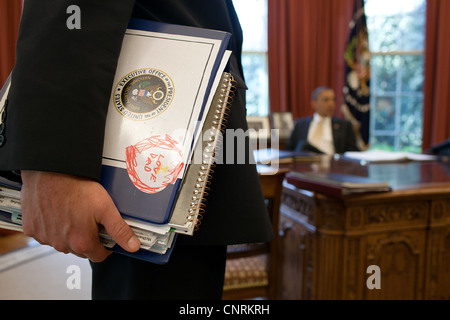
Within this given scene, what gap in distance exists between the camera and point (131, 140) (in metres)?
0.57

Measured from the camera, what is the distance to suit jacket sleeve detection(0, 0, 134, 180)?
0.51 meters

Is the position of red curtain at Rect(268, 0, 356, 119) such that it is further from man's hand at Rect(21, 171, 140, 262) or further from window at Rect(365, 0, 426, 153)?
man's hand at Rect(21, 171, 140, 262)

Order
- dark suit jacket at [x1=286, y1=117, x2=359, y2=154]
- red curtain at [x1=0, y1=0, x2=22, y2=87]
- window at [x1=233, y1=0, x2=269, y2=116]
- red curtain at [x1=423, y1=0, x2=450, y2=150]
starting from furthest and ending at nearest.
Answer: red curtain at [x1=423, y1=0, x2=450, y2=150], window at [x1=233, y1=0, x2=269, y2=116], dark suit jacket at [x1=286, y1=117, x2=359, y2=154], red curtain at [x1=0, y1=0, x2=22, y2=87]

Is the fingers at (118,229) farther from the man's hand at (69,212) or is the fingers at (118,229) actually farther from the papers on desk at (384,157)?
the papers on desk at (384,157)

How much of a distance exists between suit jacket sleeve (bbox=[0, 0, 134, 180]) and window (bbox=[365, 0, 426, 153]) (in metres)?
6.04

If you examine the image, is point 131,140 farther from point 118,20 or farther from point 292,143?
point 292,143

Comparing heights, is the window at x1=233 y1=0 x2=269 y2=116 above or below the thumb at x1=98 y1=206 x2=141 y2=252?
above

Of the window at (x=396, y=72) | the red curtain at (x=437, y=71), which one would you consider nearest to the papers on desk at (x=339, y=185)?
the red curtain at (x=437, y=71)

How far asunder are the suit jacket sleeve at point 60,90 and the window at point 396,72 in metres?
6.04

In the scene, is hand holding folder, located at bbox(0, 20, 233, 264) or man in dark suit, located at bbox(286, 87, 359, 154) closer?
hand holding folder, located at bbox(0, 20, 233, 264)

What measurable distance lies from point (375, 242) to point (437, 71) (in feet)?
15.6

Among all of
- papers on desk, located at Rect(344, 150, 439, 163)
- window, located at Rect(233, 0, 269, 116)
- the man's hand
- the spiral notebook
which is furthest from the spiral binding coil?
window, located at Rect(233, 0, 269, 116)

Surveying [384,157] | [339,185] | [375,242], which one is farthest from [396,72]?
[339,185]

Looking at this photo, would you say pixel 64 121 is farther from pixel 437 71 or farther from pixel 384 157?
pixel 437 71
